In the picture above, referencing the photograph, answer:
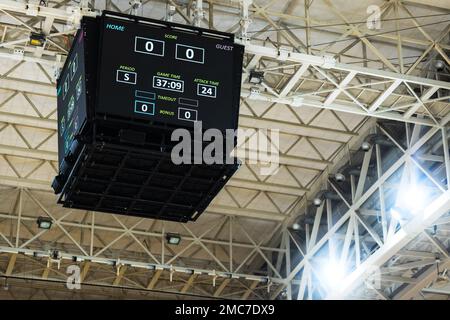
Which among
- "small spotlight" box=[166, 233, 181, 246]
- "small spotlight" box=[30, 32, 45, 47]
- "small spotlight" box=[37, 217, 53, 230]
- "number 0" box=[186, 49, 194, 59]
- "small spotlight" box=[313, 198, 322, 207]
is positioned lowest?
"number 0" box=[186, 49, 194, 59]

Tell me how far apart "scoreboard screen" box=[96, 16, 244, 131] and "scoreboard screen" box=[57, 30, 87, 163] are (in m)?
0.43

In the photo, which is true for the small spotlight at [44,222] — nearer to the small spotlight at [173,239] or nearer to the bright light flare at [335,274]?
the small spotlight at [173,239]

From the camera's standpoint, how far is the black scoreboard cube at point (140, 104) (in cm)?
1964

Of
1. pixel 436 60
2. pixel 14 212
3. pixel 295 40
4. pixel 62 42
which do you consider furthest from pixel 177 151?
pixel 14 212

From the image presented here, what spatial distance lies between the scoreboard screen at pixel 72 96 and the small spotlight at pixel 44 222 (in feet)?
34.5

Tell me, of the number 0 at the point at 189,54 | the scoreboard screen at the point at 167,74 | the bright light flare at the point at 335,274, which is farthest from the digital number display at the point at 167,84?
the bright light flare at the point at 335,274

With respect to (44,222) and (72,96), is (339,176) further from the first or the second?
(72,96)

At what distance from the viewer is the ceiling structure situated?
77.2 feet

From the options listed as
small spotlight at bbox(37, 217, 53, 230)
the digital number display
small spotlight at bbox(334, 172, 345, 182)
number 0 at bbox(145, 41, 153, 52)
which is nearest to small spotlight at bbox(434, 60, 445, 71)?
small spotlight at bbox(334, 172, 345, 182)

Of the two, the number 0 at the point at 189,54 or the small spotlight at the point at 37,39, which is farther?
the small spotlight at the point at 37,39

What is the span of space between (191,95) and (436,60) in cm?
826

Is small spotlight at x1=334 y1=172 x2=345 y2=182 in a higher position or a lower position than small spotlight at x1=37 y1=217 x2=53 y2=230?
higher

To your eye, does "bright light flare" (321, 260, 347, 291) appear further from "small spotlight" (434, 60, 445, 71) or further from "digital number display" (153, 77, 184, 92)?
"digital number display" (153, 77, 184, 92)

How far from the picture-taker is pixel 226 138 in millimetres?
20172
